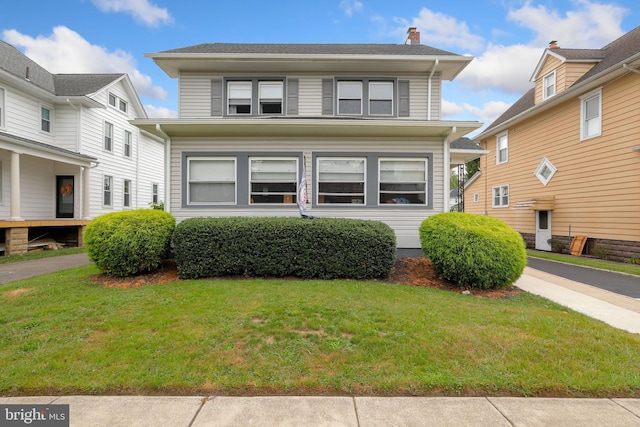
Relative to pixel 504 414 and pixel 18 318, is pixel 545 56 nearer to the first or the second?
pixel 504 414

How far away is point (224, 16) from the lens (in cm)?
1230

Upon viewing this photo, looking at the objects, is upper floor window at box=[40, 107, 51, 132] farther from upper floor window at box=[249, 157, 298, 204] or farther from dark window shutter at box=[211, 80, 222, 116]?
upper floor window at box=[249, 157, 298, 204]

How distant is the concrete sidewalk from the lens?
2.40 metres

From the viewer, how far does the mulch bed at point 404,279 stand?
6082 mm

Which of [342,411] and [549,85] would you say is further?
[549,85]

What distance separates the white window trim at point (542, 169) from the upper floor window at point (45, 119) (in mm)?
22565

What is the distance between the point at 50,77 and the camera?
14.8 meters

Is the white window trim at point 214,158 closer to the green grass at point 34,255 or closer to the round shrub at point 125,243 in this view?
the round shrub at point 125,243

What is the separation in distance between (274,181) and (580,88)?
12.0 metres

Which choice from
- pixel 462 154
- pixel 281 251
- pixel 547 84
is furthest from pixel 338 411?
pixel 547 84

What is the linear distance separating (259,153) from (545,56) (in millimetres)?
14356

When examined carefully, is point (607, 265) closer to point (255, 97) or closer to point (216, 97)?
point (255, 97)

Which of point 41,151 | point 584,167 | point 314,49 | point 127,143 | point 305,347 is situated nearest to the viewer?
point 305,347

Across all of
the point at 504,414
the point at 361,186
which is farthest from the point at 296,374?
the point at 361,186
